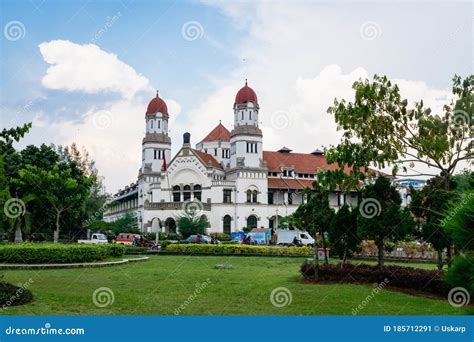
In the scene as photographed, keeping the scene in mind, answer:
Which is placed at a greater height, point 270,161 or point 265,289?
point 270,161

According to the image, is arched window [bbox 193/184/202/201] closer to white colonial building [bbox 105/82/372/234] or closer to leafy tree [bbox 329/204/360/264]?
white colonial building [bbox 105/82/372/234]

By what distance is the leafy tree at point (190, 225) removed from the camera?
50.9m

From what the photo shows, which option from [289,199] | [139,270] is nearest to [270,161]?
[289,199]

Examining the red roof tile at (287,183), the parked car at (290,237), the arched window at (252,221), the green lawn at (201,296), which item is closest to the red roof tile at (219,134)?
the red roof tile at (287,183)

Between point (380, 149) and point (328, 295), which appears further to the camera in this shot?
point (380, 149)

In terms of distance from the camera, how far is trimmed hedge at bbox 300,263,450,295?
13.2m

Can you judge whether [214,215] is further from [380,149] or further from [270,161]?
[380,149]

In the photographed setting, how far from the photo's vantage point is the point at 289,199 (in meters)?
59.9

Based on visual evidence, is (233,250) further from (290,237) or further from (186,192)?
(186,192)

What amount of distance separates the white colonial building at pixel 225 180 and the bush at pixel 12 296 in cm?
4398

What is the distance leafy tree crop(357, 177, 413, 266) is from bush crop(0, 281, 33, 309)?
899cm

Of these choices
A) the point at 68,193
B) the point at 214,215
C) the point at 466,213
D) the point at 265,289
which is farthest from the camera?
the point at 214,215

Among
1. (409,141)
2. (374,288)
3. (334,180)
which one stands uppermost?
(409,141)

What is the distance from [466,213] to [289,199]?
183ft
